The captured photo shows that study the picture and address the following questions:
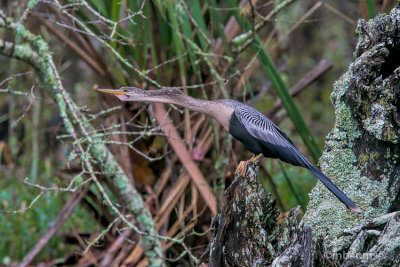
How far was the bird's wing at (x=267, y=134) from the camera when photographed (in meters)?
3.33

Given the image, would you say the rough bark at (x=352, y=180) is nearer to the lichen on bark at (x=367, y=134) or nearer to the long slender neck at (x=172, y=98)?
the lichen on bark at (x=367, y=134)

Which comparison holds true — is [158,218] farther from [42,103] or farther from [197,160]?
[42,103]

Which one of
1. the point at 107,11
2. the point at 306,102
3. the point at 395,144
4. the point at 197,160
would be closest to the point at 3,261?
the point at 197,160

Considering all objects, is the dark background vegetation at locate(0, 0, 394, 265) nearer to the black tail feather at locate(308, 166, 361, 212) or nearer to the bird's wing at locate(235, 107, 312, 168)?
the bird's wing at locate(235, 107, 312, 168)

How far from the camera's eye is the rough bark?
2451mm

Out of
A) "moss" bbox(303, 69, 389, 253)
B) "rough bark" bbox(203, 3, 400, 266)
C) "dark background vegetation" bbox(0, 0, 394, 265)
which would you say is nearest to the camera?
"rough bark" bbox(203, 3, 400, 266)

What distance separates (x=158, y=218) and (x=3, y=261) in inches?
50.9

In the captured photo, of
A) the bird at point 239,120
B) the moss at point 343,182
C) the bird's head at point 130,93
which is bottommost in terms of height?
the moss at point 343,182

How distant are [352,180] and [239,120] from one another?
962 millimetres

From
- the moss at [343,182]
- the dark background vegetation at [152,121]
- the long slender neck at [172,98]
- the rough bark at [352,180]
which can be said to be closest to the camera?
the rough bark at [352,180]

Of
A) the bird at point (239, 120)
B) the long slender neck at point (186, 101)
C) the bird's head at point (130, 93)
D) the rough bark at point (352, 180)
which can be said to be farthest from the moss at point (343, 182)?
the bird's head at point (130, 93)

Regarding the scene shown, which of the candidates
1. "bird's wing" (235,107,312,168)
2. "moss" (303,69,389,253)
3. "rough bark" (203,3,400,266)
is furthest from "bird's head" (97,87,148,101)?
"moss" (303,69,389,253)

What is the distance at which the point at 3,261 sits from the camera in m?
4.79

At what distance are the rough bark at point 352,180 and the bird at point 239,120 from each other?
58 centimetres
